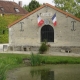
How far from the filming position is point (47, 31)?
33031 mm

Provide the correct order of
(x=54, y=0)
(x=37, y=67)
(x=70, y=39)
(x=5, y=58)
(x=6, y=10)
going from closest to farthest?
(x=37, y=67)
(x=5, y=58)
(x=70, y=39)
(x=54, y=0)
(x=6, y=10)

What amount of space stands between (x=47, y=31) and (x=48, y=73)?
12023 mm

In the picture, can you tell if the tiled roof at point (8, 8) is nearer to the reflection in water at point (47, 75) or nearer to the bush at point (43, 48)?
the bush at point (43, 48)

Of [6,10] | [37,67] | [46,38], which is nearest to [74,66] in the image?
[37,67]

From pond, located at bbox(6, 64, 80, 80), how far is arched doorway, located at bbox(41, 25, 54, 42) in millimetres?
8022

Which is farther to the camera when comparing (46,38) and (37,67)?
(46,38)

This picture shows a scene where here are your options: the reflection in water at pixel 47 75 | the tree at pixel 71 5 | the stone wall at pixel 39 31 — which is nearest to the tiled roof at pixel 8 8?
the tree at pixel 71 5

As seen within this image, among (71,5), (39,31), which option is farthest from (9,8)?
(39,31)

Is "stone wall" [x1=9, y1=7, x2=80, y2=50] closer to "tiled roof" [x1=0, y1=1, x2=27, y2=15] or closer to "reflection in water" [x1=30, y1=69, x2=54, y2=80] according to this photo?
"reflection in water" [x1=30, y1=69, x2=54, y2=80]

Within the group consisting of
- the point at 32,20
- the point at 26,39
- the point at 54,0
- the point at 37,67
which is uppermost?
the point at 54,0

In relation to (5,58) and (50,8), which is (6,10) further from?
(5,58)

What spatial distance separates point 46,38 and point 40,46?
5.14ft

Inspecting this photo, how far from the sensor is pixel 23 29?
33.6m

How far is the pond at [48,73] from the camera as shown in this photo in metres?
19.5
